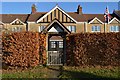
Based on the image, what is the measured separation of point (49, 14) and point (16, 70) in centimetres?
3142

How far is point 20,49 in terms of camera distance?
14367mm

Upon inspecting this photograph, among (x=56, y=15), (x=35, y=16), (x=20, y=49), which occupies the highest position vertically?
(x=35, y=16)

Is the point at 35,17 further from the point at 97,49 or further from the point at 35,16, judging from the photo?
the point at 97,49

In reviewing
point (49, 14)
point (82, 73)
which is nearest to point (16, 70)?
point (82, 73)

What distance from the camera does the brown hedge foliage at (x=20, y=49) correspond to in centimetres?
1432

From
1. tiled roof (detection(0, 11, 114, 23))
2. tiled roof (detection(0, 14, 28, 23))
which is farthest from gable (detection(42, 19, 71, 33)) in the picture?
tiled roof (detection(0, 14, 28, 23))

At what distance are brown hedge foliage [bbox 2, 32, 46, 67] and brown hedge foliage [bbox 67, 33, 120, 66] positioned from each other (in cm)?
270

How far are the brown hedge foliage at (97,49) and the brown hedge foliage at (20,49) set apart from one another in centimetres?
270

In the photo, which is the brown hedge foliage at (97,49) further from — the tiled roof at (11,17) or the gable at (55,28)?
→ the tiled roof at (11,17)

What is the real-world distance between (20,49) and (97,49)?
484cm

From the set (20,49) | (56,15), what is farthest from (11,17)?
(20,49)

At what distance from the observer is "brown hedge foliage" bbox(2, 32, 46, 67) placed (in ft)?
47.0

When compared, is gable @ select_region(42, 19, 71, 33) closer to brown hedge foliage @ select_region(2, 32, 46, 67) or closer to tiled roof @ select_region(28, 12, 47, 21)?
brown hedge foliage @ select_region(2, 32, 46, 67)

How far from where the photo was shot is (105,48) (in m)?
14.8
